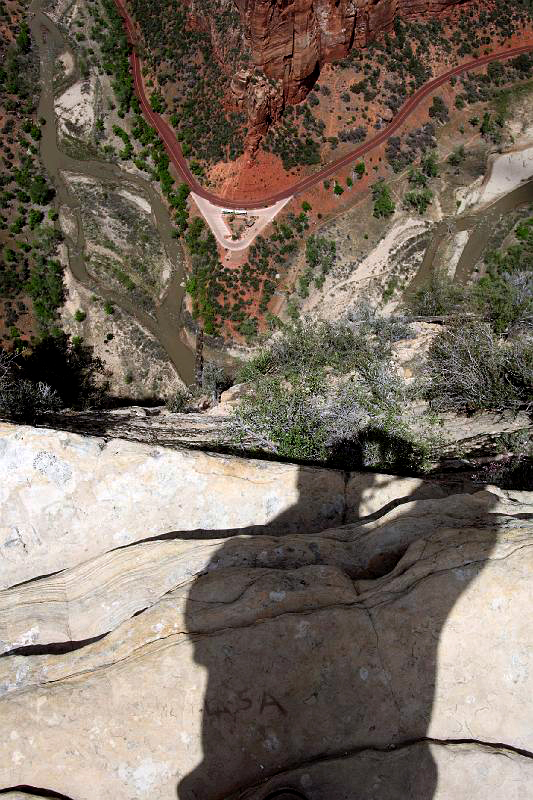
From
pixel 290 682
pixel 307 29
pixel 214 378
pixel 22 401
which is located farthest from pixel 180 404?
pixel 307 29

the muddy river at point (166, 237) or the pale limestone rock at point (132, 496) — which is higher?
the muddy river at point (166, 237)

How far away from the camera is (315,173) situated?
1347 inches

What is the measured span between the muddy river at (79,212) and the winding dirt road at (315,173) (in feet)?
9.40

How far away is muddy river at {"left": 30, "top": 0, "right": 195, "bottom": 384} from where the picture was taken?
106ft

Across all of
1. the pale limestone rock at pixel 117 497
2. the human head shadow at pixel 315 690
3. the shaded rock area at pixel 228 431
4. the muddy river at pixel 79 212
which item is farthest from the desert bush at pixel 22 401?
the muddy river at pixel 79 212

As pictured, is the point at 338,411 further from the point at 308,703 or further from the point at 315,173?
the point at 315,173

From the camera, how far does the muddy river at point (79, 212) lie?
32.2m

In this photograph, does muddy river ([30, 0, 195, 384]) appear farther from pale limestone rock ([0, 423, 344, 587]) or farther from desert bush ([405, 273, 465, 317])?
pale limestone rock ([0, 423, 344, 587])

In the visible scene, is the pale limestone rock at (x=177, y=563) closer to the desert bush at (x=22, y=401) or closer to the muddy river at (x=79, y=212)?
the desert bush at (x=22, y=401)

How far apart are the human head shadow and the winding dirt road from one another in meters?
31.3

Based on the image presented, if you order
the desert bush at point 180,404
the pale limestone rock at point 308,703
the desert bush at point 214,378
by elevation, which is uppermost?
the desert bush at point 214,378

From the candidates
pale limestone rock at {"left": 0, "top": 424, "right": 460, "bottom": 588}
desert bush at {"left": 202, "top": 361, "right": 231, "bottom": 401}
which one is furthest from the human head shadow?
desert bush at {"left": 202, "top": 361, "right": 231, "bottom": 401}

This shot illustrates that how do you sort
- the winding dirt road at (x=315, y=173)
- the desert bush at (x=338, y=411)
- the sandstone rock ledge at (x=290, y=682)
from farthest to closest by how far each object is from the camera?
the winding dirt road at (x=315, y=173), the desert bush at (x=338, y=411), the sandstone rock ledge at (x=290, y=682)

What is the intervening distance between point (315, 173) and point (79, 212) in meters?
16.3
